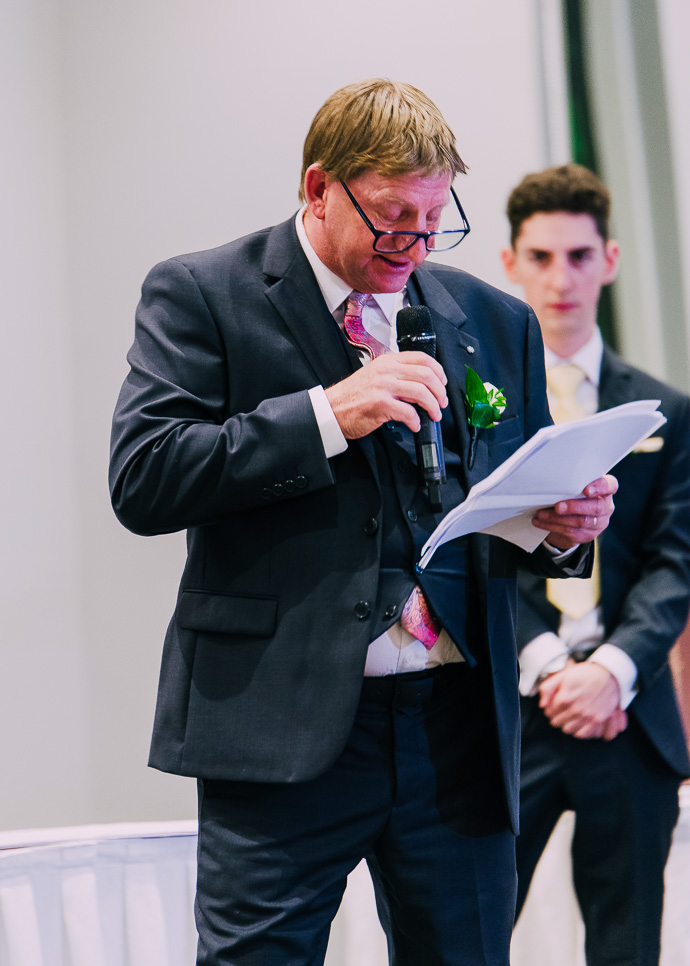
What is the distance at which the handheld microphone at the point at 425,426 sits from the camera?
129cm

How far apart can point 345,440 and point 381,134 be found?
427 millimetres

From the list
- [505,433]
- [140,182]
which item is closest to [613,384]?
[505,433]

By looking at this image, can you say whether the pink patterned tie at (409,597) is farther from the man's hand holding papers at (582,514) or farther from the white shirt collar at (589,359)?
the white shirt collar at (589,359)

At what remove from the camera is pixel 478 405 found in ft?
4.78

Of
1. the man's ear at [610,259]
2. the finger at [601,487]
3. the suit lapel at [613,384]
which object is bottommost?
the finger at [601,487]

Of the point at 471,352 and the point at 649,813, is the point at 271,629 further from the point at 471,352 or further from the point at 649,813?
the point at 649,813

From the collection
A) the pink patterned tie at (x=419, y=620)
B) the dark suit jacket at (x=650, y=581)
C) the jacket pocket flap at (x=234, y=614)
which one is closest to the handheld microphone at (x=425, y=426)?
the pink patterned tie at (x=419, y=620)

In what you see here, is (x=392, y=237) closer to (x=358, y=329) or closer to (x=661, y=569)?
(x=358, y=329)

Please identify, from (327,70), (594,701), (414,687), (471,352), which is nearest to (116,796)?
(594,701)

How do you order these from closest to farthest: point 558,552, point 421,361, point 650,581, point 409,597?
point 421,361
point 409,597
point 558,552
point 650,581

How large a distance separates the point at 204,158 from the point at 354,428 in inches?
68.9

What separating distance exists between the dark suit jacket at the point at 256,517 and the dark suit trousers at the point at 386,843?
0.07m

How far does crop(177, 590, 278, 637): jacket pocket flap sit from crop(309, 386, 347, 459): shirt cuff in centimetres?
22

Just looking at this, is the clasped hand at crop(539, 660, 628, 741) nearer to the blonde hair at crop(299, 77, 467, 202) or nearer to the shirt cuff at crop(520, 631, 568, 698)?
the shirt cuff at crop(520, 631, 568, 698)
